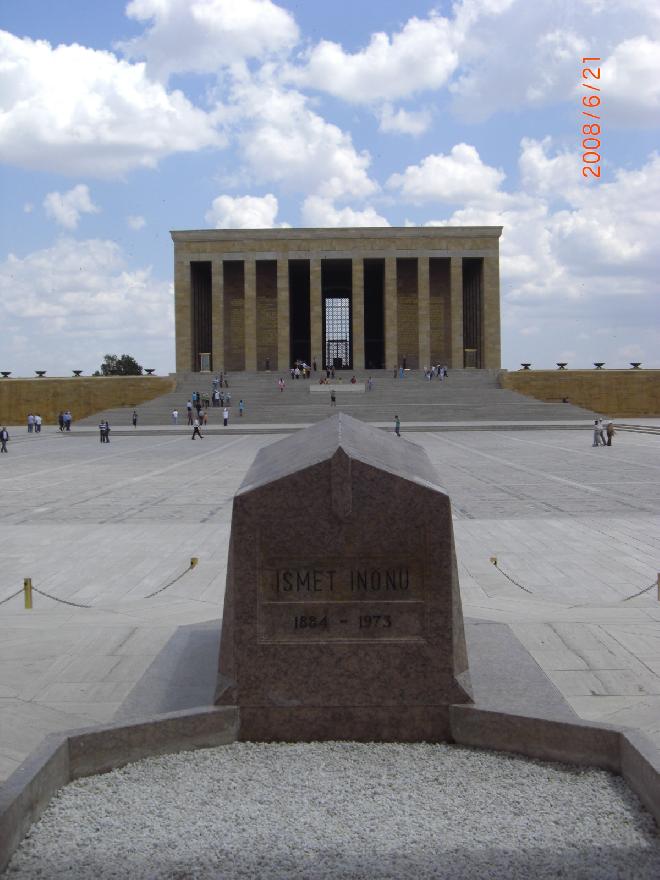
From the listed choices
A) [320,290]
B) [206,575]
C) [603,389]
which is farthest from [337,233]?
[206,575]

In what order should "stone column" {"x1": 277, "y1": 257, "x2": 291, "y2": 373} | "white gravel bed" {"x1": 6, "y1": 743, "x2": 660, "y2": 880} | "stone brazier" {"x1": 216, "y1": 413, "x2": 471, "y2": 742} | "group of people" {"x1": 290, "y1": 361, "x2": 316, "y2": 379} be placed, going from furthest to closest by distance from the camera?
1. "stone column" {"x1": 277, "y1": 257, "x2": 291, "y2": 373}
2. "group of people" {"x1": 290, "y1": 361, "x2": 316, "y2": 379}
3. "stone brazier" {"x1": 216, "y1": 413, "x2": 471, "y2": 742}
4. "white gravel bed" {"x1": 6, "y1": 743, "x2": 660, "y2": 880}

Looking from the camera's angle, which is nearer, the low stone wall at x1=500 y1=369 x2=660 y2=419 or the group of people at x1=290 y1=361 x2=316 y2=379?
the low stone wall at x1=500 y1=369 x2=660 y2=419

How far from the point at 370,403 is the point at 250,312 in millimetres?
13981

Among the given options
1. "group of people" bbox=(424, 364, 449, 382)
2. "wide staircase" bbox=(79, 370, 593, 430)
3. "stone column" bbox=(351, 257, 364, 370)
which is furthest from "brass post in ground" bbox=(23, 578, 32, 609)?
"stone column" bbox=(351, 257, 364, 370)

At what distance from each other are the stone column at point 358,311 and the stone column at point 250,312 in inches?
244

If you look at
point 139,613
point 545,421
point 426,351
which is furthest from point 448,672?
point 426,351

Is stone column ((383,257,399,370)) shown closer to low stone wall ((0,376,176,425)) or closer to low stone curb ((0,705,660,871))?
low stone wall ((0,376,176,425))

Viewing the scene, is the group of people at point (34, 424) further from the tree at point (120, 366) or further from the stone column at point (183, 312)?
the tree at point (120, 366)

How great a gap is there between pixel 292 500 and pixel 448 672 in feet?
3.49

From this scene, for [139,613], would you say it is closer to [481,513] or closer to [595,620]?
[595,620]

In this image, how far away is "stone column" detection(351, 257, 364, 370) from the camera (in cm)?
5222

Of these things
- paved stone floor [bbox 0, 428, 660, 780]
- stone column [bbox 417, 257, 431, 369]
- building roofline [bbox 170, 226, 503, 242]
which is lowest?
paved stone floor [bbox 0, 428, 660, 780]

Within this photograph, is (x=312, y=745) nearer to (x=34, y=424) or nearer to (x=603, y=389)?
(x=34, y=424)

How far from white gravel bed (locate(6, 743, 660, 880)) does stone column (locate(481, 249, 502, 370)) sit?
50.9m
